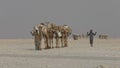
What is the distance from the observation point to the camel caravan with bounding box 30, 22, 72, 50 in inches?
1650

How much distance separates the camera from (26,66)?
79.8 ft

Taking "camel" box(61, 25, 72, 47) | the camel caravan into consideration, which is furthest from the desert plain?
"camel" box(61, 25, 72, 47)

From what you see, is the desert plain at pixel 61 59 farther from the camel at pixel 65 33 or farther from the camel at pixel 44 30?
the camel at pixel 65 33

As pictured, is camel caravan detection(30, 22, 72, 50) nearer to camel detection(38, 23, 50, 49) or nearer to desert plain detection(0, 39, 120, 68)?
camel detection(38, 23, 50, 49)

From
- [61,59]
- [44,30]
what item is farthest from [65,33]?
[61,59]

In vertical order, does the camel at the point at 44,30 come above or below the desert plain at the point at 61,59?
above

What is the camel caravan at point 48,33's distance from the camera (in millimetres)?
41906

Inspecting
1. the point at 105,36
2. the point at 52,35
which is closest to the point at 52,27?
the point at 52,35

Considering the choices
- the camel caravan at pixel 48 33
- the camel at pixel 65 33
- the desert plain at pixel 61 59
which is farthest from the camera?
the camel at pixel 65 33

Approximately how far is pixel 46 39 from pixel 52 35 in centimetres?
86

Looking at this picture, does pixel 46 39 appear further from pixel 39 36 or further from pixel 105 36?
pixel 105 36

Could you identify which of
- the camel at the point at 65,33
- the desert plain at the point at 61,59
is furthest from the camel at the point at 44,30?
the camel at the point at 65,33

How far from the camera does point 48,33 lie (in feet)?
144

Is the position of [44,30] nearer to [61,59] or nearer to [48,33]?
[48,33]
